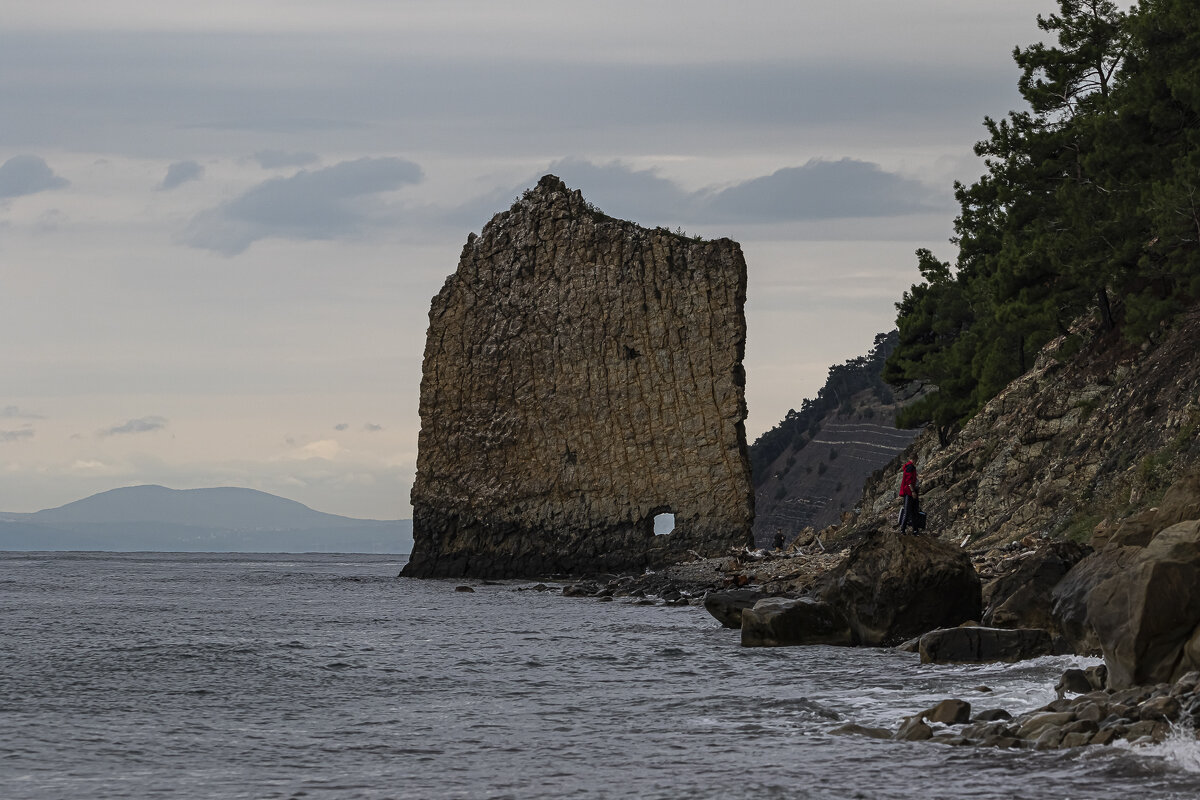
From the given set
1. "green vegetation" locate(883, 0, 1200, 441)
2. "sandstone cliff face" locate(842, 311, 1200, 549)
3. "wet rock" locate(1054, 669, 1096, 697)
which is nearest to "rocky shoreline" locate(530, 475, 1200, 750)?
"wet rock" locate(1054, 669, 1096, 697)

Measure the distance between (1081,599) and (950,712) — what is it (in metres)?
4.58

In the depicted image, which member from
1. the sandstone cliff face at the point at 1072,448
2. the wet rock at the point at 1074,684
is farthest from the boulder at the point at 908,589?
the wet rock at the point at 1074,684

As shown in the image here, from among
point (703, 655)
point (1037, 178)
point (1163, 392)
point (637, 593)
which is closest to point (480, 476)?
point (637, 593)

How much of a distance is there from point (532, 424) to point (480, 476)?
3.32 metres

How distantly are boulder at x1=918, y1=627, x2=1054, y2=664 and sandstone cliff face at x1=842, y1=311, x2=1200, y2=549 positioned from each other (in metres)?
7.74

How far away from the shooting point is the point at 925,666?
20328mm

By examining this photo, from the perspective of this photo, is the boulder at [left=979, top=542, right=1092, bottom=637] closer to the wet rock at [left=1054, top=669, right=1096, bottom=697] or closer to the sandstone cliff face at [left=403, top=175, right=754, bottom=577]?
the wet rock at [left=1054, top=669, right=1096, bottom=697]

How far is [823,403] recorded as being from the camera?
170 metres

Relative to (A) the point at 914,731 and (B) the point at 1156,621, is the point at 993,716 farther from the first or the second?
(B) the point at 1156,621

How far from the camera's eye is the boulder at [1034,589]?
2172cm

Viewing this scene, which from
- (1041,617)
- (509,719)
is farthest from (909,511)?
(509,719)

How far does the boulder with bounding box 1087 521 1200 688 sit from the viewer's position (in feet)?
47.9

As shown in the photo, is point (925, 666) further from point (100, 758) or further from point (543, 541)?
point (543, 541)

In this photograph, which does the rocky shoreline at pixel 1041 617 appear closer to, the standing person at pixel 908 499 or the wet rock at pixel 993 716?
the wet rock at pixel 993 716
